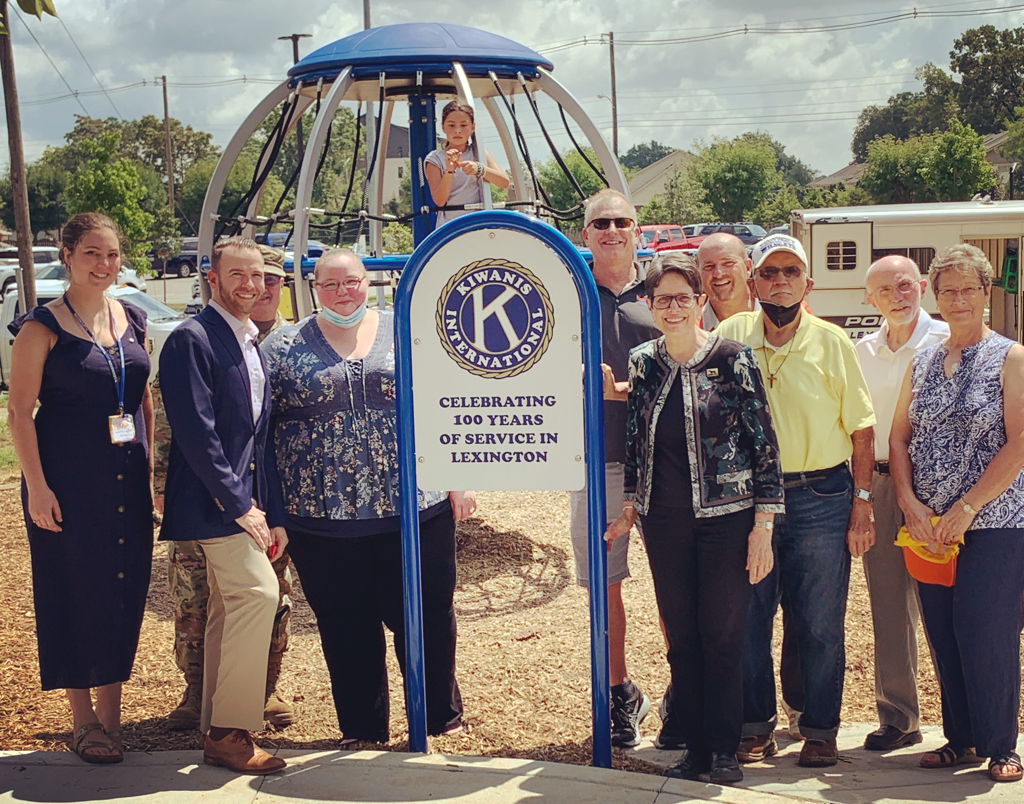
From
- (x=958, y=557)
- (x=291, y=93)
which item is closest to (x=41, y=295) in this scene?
(x=291, y=93)

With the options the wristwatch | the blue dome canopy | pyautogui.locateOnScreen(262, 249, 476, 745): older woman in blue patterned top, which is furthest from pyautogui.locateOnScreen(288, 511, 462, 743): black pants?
the blue dome canopy

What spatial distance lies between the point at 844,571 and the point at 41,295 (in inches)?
918

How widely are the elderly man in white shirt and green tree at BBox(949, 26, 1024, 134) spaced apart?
91355mm

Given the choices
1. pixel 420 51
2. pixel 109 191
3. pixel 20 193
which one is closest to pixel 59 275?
pixel 109 191

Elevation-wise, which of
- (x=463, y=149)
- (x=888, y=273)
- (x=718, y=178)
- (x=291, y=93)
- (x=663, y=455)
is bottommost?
(x=663, y=455)

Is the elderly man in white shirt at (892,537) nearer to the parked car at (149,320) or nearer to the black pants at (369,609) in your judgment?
the black pants at (369,609)

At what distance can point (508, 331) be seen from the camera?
3.72m

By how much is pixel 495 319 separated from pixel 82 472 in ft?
5.11

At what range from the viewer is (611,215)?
4.23 m

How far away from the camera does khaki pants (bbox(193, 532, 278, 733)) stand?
147 inches

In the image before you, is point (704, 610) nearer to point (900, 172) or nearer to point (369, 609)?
point (369, 609)

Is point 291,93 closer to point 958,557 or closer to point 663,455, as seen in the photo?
point 663,455

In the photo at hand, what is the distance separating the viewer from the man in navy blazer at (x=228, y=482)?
365 centimetres

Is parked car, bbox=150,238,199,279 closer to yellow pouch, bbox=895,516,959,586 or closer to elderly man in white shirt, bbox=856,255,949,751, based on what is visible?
elderly man in white shirt, bbox=856,255,949,751
